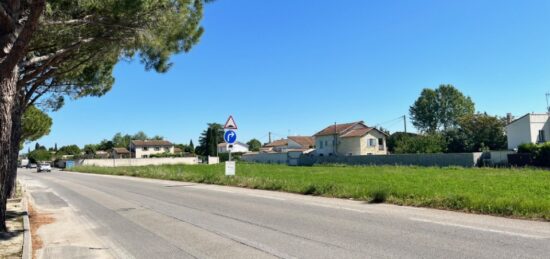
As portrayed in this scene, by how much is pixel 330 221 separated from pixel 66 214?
903 cm

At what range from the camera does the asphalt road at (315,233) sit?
7.01m

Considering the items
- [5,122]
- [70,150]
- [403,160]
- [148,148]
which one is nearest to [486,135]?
[403,160]

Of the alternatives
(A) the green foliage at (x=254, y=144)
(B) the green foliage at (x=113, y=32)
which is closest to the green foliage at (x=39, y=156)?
→ (A) the green foliage at (x=254, y=144)

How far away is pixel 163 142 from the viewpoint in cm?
12912

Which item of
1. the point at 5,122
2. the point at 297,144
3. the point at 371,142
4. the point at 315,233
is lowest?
the point at 315,233

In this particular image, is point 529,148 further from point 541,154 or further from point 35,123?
point 35,123

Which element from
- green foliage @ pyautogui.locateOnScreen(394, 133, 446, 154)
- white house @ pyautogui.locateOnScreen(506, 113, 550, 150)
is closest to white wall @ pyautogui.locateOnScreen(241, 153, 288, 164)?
green foliage @ pyautogui.locateOnScreen(394, 133, 446, 154)

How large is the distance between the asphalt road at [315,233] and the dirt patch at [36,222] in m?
1.17

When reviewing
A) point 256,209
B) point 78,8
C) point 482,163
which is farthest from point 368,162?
point 78,8

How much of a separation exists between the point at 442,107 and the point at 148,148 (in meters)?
76.1

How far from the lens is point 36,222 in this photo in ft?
41.6

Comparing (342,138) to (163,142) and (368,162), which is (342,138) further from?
(163,142)

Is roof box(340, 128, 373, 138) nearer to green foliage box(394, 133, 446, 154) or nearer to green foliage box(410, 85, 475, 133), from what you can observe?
green foliage box(394, 133, 446, 154)

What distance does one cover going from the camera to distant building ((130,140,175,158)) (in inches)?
4852
